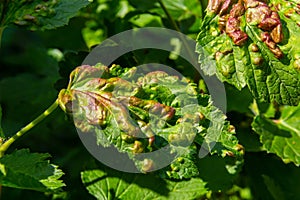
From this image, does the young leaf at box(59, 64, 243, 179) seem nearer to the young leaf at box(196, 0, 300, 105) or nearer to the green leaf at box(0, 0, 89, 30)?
the young leaf at box(196, 0, 300, 105)

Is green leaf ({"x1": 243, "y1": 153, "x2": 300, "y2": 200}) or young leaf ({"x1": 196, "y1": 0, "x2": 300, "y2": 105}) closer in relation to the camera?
young leaf ({"x1": 196, "y1": 0, "x2": 300, "y2": 105})

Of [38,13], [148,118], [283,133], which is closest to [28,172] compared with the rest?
[148,118]

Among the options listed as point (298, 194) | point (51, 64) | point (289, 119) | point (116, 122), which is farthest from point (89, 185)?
point (51, 64)

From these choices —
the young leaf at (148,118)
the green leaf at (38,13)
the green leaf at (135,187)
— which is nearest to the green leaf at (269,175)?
the green leaf at (135,187)

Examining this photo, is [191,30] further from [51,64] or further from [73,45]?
[51,64]

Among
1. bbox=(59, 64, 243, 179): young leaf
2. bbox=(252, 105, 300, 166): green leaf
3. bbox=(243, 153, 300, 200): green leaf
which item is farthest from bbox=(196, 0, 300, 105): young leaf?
bbox=(243, 153, 300, 200): green leaf

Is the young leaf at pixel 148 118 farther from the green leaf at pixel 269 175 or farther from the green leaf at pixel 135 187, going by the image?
the green leaf at pixel 269 175
